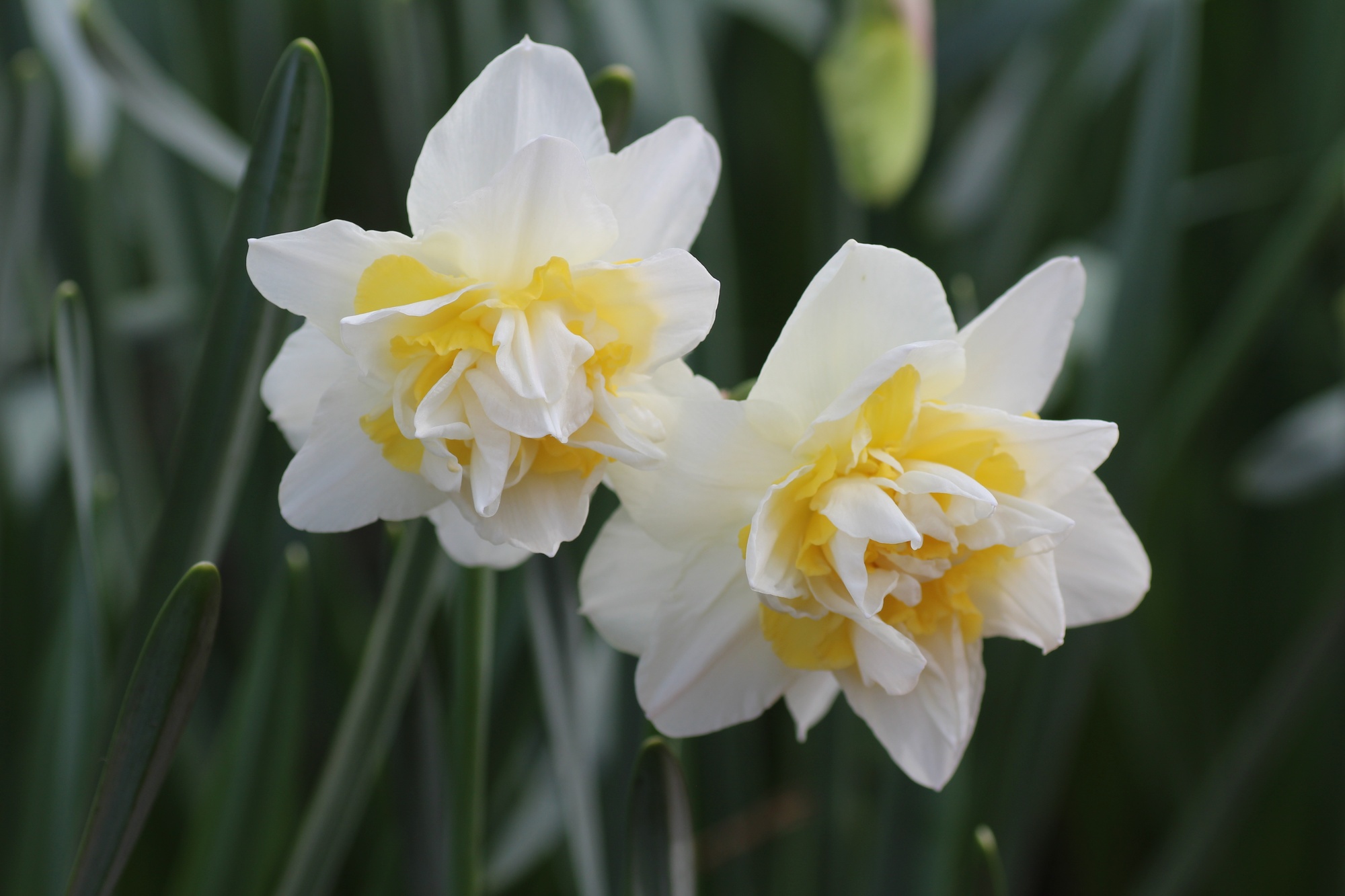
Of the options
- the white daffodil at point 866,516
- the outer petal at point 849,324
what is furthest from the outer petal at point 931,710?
the outer petal at point 849,324

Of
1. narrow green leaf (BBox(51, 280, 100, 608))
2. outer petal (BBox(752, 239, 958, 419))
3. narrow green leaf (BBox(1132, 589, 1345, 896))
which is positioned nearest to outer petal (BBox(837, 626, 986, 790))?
outer petal (BBox(752, 239, 958, 419))

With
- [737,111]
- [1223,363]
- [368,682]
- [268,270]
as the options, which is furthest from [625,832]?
[737,111]

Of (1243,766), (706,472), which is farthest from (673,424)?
(1243,766)

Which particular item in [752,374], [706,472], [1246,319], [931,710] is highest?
[706,472]

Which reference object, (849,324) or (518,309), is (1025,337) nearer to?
(849,324)

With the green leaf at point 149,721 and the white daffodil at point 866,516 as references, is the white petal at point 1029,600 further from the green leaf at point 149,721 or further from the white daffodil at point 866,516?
the green leaf at point 149,721

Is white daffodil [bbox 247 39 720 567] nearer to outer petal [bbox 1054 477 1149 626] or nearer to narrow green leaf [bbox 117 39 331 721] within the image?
narrow green leaf [bbox 117 39 331 721]
